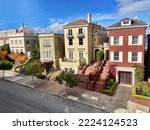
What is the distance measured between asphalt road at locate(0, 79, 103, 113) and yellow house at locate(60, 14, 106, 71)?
1154 cm

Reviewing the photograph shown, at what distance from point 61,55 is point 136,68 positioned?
15300mm

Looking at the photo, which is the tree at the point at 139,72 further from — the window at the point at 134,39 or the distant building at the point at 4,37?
the distant building at the point at 4,37

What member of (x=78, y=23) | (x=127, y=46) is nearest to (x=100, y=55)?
(x=127, y=46)

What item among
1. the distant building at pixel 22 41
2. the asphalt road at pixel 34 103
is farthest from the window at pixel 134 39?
the distant building at pixel 22 41

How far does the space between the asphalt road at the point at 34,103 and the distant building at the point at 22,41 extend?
19.1m

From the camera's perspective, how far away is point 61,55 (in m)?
29.6

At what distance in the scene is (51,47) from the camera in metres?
27.5

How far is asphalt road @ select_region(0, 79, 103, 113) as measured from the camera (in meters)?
10.8

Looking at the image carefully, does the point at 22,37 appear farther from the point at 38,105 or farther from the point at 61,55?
the point at 38,105

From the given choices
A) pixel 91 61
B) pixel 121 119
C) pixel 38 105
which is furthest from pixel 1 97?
pixel 91 61

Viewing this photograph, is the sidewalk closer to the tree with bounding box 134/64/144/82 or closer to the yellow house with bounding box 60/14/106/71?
the tree with bounding box 134/64/144/82

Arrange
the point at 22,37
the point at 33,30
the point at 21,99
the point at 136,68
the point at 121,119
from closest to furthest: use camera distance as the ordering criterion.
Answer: the point at 121,119
the point at 21,99
the point at 136,68
the point at 22,37
the point at 33,30

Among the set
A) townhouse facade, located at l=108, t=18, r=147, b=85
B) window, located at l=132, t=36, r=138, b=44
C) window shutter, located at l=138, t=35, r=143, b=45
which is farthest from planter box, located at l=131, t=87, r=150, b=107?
window, located at l=132, t=36, r=138, b=44

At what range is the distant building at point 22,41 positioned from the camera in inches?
1289
